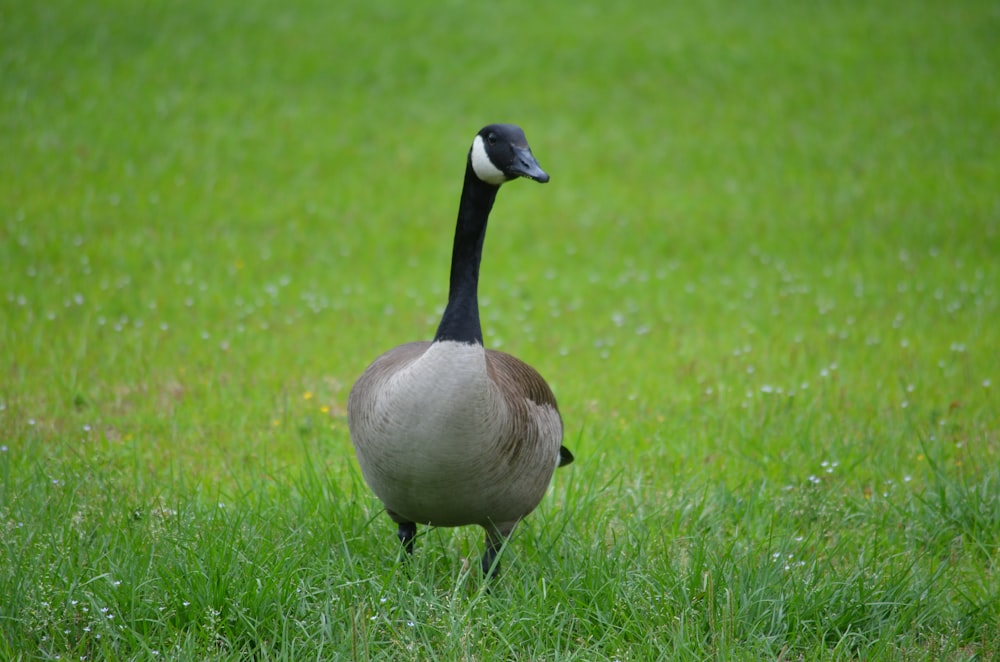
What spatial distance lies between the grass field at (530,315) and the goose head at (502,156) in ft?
5.66

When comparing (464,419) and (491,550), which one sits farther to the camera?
(491,550)

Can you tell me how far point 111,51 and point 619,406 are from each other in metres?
11.1

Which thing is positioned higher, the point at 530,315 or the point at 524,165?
the point at 524,165

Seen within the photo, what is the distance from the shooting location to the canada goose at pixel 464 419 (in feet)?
11.8

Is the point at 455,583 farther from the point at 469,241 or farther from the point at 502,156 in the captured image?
the point at 502,156

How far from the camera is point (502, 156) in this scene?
12.4 ft

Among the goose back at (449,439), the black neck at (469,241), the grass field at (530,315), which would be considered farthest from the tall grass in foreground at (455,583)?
the black neck at (469,241)

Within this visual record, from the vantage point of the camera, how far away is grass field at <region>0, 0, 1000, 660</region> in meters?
3.90

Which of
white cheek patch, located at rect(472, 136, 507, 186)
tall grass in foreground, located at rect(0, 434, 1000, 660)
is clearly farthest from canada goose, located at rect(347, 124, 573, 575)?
tall grass in foreground, located at rect(0, 434, 1000, 660)

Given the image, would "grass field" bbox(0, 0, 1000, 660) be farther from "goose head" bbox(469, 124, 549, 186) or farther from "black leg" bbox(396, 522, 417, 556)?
"goose head" bbox(469, 124, 549, 186)

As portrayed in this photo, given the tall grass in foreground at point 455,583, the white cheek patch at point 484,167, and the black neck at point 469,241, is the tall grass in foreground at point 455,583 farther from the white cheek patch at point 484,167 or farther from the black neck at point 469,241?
the white cheek patch at point 484,167

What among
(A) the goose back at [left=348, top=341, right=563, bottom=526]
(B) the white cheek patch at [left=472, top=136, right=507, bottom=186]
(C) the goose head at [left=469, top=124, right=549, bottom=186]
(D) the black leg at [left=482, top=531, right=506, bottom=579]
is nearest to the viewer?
(A) the goose back at [left=348, top=341, right=563, bottom=526]

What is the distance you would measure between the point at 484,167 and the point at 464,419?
1056mm

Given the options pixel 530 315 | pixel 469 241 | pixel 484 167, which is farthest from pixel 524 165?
pixel 530 315
